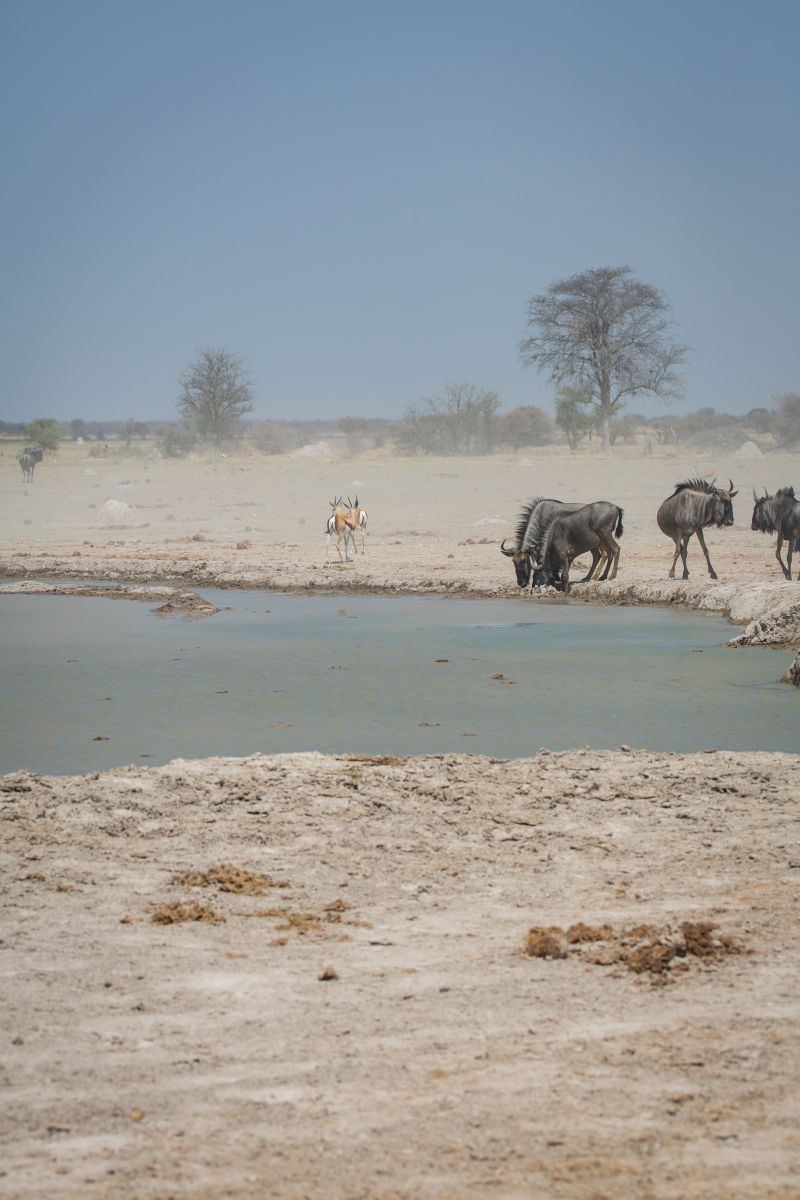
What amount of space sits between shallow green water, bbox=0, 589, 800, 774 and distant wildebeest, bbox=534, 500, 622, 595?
70.3 inches

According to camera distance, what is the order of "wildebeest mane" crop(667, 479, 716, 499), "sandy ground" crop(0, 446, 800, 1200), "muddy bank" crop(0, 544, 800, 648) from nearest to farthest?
"sandy ground" crop(0, 446, 800, 1200) → "muddy bank" crop(0, 544, 800, 648) → "wildebeest mane" crop(667, 479, 716, 499)

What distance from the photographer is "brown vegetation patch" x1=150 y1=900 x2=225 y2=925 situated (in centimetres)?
498

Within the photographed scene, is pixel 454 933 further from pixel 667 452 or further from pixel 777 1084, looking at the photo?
pixel 667 452

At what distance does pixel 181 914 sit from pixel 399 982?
1065 mm

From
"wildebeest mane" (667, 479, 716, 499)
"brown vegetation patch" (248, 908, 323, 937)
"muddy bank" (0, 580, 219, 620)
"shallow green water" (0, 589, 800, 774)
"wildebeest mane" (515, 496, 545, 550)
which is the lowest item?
"brown vegetation patch" (248, 908, 323, 937)

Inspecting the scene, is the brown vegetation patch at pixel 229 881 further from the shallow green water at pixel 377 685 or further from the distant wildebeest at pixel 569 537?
the distant wildebeest at pixel 569 537

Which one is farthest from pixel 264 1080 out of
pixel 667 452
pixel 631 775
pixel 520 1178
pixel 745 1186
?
pixel 667 452

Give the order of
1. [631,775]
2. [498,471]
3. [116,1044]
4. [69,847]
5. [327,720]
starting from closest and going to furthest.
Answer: [116,1044], [69,847], [631,775], [327,720], [498,471]

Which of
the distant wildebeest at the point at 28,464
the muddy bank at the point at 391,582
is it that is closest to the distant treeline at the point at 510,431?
the distant wildebeest at the point at 28,464

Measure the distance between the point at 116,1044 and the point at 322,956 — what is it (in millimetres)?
981

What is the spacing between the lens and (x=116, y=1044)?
3.81 m

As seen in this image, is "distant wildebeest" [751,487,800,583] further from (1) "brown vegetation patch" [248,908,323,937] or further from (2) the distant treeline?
(2) the distant treeline

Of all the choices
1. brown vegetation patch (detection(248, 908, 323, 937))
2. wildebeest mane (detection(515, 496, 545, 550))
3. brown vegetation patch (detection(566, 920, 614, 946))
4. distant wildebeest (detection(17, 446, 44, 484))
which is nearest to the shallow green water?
wildebeest mane (detection(515, 496, 545, 550))

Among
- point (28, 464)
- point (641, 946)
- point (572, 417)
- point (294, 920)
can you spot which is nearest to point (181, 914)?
point (294, 920)
